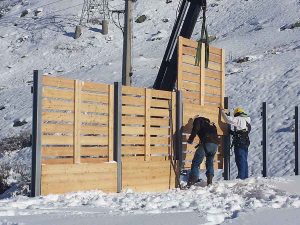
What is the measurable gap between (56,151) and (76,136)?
0.47 metres

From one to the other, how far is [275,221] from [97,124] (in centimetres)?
450

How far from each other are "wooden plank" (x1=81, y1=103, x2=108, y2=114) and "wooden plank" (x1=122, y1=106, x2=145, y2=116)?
0.48 metres

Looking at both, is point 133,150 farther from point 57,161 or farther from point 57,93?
point 57,93

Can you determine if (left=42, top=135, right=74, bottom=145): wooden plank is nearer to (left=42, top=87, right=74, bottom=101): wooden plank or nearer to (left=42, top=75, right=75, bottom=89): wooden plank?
(left=42, top=87, right=74, bottom=101): wooden plank

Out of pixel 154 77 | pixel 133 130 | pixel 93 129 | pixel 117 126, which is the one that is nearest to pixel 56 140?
pixel 93 129

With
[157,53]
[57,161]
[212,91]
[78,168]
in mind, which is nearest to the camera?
[57,161]

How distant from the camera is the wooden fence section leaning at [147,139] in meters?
11.1

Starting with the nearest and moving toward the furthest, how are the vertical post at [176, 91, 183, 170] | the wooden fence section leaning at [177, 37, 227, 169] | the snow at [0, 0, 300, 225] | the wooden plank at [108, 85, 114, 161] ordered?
the snow at [0, 0, 300, 225], the wooden plank at [108, 85, 114, 161], the vertical post at [176, 91, 183, 170], the wooden fence section leaning at [177, 37, 227, 169]

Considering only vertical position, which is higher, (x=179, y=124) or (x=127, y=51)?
(x=127, y=51)

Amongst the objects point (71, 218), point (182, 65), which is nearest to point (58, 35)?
point (182, 65)

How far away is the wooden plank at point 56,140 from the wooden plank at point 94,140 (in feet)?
0.86

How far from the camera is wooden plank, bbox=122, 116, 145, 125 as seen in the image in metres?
11.1

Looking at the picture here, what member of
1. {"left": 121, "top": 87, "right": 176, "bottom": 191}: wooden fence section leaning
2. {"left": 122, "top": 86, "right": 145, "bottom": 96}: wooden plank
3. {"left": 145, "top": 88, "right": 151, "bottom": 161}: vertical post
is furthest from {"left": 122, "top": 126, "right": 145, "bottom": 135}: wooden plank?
{"left": 122, "top": 86, "right": 145, "bottom": 96}: wooden plank

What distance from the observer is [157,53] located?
120 ft
